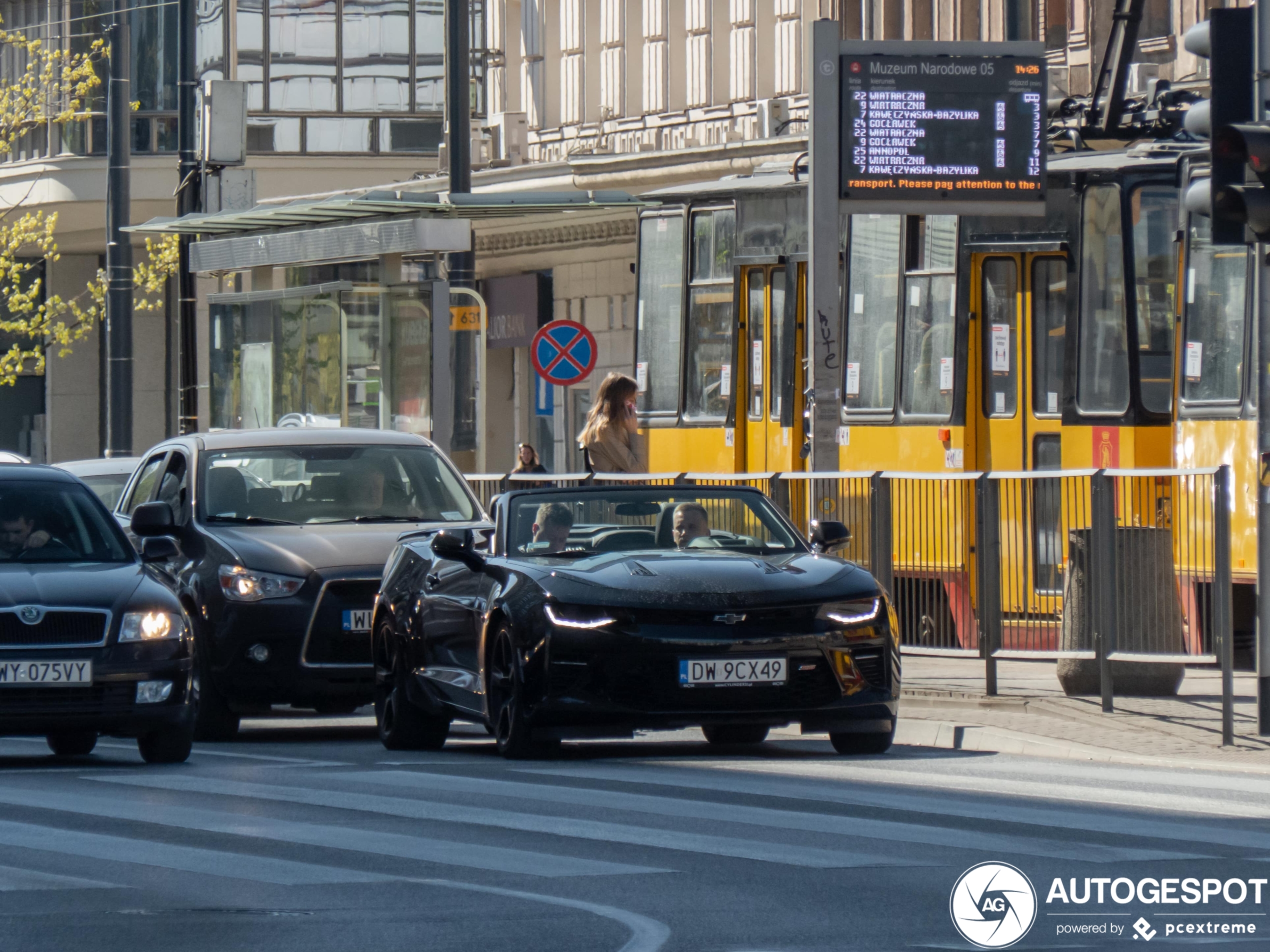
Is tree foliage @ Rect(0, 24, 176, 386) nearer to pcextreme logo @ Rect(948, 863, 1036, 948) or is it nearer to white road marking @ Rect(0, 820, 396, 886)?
white road marking @ Rect(0, 820, 396, 886)

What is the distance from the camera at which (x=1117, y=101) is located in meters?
22.2

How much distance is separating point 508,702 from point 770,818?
288 cm

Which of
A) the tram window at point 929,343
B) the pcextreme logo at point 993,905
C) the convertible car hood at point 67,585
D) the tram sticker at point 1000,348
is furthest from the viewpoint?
the tram window at point 929,343

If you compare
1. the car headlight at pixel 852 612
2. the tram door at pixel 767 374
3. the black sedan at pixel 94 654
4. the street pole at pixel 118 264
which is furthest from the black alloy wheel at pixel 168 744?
the street pole at pixel 118 264

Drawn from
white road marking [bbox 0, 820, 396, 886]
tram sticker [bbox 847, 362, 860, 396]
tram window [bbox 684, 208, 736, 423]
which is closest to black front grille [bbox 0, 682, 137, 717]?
white road marking [bbox 0, 820, 396, 886]

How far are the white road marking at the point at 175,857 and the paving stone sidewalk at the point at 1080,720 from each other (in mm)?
5265

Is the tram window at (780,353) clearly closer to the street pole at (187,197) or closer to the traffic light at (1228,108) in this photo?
the street pole at (187,197)

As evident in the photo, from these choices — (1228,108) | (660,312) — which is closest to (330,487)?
(1228,108)

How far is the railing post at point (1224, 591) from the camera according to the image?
45.2 feet

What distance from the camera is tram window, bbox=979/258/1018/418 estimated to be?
21.8 m

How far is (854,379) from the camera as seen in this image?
2333 centimetres

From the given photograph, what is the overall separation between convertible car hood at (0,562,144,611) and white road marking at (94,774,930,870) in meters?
0.95

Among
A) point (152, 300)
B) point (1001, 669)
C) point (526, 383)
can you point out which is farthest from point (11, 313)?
point (1001, 669)

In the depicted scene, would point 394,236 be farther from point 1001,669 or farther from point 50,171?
point 50,171
